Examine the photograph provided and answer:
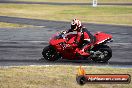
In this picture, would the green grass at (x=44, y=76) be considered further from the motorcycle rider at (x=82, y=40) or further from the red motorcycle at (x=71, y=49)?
the motorcycle rider at (x=82, y=40)

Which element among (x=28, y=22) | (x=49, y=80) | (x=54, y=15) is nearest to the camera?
(x=49, y=80)

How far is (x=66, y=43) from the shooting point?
16.7 meters

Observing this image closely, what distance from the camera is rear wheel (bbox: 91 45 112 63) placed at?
54.6ft

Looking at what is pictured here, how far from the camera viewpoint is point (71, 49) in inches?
659

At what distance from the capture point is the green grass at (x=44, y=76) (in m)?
11.9

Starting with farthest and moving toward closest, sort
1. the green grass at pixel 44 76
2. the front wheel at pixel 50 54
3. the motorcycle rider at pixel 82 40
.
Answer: the front wheel at pixel 50 54 < the motorcycle rider at pixel 82 40 < the green grass at pixel 44 76

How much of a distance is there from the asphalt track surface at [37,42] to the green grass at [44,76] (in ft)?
5.73

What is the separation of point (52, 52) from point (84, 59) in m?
1.48

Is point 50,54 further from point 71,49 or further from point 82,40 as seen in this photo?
point 82,40

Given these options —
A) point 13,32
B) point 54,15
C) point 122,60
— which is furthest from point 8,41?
point 54,15

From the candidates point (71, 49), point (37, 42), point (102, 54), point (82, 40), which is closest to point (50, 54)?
point (71, 49)

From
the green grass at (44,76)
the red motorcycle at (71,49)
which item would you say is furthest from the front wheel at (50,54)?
the green grass at (44,76)

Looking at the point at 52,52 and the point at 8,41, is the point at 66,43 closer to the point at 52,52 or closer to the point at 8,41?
the point at 52,52

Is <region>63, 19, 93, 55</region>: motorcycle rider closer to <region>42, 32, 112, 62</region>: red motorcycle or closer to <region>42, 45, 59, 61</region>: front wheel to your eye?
<region>42, 32, 112, 62</region>: red motorcycle
